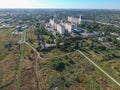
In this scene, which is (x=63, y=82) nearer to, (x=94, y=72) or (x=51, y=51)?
(x=94, y=72)

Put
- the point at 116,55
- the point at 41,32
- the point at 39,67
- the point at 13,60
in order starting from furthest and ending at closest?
the point at 41,32, the point at 116,55, the point at 13,60, the point at 39,67

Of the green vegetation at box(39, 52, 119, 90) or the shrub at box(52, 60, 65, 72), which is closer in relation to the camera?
the green vegetation at box(39, 52, 119, 90)

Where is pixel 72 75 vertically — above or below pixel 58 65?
below

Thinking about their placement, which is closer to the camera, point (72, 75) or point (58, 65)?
point (72, 75)

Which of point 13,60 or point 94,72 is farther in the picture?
point 13,60

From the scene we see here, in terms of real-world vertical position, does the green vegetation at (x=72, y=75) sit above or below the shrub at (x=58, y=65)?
below

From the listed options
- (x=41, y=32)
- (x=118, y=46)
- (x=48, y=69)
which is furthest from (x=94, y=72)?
(x=41, y=32)

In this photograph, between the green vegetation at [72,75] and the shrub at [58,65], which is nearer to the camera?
the green vegetation at [72,75]

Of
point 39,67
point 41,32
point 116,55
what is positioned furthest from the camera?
point 41,32

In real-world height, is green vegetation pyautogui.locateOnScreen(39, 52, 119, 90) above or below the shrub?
below
